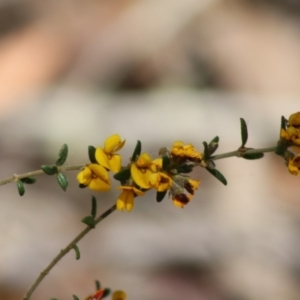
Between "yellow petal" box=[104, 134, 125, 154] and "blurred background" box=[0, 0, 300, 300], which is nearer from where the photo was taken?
"yellow petal" box=[104, 134, 125, 154]

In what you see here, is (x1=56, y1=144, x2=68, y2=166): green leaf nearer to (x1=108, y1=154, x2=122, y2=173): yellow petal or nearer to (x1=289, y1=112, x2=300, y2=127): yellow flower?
(x1=108, y1=154, x2=122, y2=173): yellow petal

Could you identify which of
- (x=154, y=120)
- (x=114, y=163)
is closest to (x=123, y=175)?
(x=114, y=163)

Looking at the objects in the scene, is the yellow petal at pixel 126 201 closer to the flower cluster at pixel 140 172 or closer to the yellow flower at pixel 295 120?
the flower cluster at pixel 140 172

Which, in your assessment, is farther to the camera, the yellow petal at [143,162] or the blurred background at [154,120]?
the blurred background at [154,120]

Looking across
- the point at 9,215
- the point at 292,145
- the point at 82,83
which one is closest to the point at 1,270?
the point at 9,215

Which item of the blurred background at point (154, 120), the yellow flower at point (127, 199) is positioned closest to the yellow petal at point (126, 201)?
the yellow flower at point (127, 199)

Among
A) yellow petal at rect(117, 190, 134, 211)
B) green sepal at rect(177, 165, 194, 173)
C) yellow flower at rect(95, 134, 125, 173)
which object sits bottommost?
yellow petal at rect(117, 190, 134, 211)

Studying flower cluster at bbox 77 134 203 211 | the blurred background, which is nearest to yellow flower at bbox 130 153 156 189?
flower cluster at bbox 77 134 203 211
